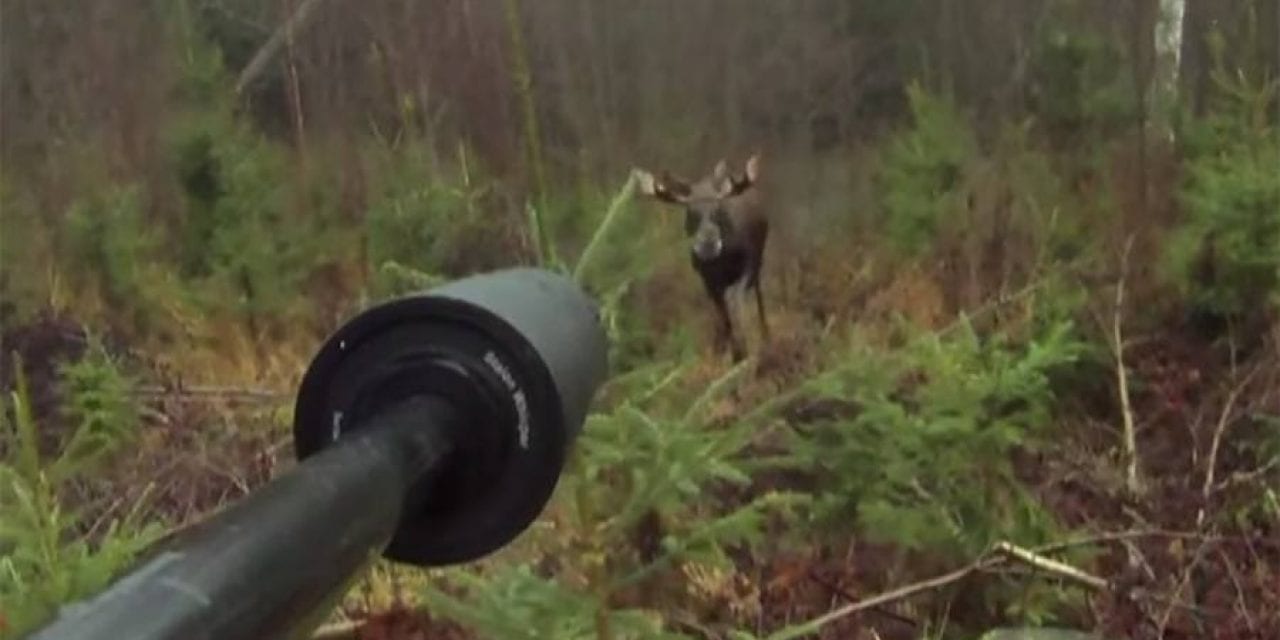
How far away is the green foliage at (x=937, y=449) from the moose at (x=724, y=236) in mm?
4478

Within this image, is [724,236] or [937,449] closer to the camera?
[937,449]

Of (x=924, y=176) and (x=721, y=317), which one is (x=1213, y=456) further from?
(x=924, y=176)

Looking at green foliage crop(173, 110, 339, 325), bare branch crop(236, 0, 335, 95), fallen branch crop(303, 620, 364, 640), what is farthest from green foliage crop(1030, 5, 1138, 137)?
fallen branch crop(303, 620, 364, 640)

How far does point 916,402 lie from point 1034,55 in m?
7.07

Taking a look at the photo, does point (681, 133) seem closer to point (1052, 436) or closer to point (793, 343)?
point (793, 343)

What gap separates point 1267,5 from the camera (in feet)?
36.8

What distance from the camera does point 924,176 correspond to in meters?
10.8

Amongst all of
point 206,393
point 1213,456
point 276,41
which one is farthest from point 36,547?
point 276,41

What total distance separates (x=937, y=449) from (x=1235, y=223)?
3210mm

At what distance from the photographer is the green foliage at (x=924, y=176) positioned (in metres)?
10.5

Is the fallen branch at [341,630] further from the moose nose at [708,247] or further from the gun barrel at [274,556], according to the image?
the moose nose at [708,247]

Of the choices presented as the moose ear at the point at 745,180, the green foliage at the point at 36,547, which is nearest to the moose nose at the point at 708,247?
the moose ear at the point at 745,180

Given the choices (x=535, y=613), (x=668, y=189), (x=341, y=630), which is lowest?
(x=668, y=189)

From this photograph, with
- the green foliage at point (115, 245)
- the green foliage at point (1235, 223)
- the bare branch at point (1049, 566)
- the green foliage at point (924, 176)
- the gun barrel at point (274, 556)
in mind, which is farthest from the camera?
the green foliage at point (115, 245)
